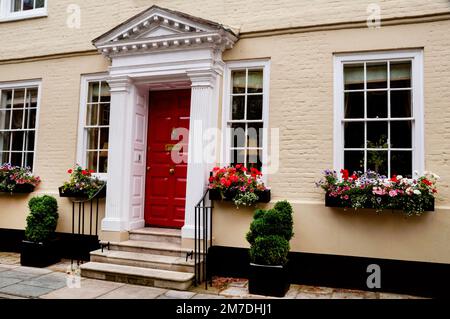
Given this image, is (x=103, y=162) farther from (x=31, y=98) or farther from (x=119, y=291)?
(x=119, y=291)

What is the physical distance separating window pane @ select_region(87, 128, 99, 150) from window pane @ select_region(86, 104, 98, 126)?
14 centimetres

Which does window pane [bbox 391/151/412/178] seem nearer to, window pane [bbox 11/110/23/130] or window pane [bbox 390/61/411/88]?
window pane [bbox 390/61/411/88]

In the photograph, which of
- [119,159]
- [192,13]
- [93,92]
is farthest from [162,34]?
[119,159]

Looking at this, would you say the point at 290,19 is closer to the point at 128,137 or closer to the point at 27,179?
the point at 128,137

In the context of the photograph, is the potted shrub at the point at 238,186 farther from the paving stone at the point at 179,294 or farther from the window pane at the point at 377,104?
the window pane at the point at 377,104

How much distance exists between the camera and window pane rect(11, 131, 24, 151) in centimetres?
786

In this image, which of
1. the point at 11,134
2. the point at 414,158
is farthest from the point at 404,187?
the point at 11,134

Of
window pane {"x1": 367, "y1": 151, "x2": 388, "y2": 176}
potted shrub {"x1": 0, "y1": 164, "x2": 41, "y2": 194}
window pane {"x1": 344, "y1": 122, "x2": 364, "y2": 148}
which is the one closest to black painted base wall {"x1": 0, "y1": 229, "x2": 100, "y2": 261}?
potted shrub {"x1": 0, "y1": 164, "x2": 41, "y2": 194}

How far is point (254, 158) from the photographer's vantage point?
6133 mm

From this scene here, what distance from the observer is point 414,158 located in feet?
17.5

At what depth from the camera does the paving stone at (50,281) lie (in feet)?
17.8

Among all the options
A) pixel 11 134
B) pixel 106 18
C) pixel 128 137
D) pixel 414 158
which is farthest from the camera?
pixel 11 134

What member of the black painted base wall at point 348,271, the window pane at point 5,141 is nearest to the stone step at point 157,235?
the black painted base wall at point 348,271
